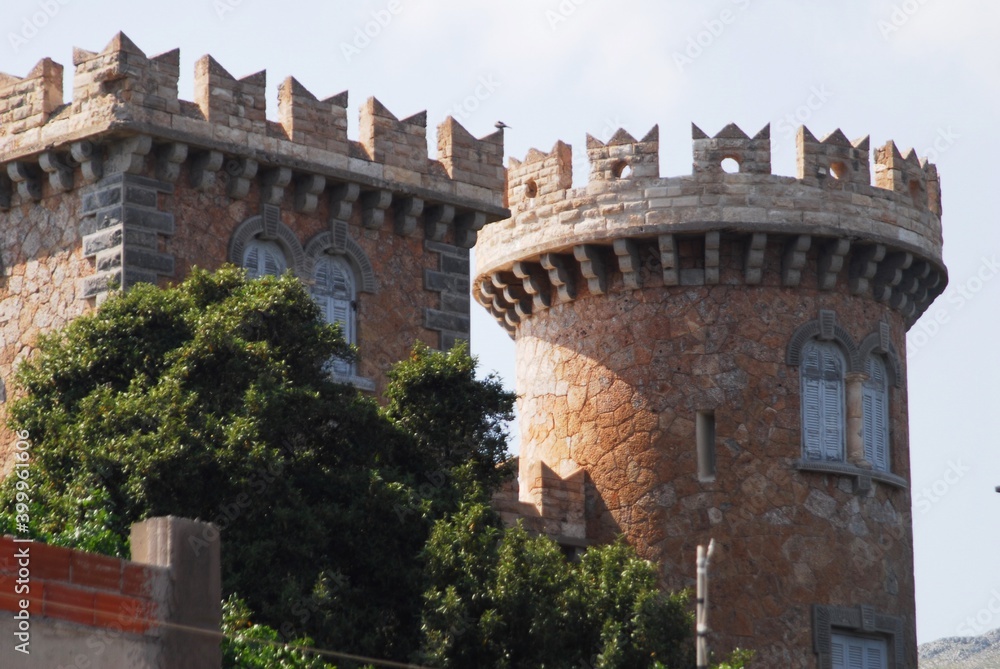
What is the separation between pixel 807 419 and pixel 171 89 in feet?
32.8

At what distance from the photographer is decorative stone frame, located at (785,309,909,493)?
3000 cm

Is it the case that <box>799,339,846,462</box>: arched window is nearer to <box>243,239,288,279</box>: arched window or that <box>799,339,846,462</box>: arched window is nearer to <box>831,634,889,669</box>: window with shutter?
<box>831,634,889,669</box>: window with shutter

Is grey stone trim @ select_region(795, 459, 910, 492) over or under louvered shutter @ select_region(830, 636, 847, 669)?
over

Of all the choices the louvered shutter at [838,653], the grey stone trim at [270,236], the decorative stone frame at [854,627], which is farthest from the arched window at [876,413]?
the grey stone trim at [270,236]

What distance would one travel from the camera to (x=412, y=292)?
2856 centimetres

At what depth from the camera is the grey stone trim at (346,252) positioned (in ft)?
90.5

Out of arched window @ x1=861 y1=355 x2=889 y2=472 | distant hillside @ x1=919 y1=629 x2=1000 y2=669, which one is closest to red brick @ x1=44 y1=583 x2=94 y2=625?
arched window @ x1=861 y1=355 x2=889 y2=472

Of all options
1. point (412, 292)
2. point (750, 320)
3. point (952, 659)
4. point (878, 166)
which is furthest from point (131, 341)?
point (952, 659)

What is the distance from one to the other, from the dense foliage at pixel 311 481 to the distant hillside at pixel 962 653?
49840 millimetres

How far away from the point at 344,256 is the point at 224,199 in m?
1.95

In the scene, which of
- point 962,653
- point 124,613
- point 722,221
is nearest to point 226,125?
point 722,221

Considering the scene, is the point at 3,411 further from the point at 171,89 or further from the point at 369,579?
the point at 369,579

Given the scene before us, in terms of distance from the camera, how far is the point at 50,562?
1517cm

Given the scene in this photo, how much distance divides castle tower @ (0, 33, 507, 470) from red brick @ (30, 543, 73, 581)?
10.5 m
